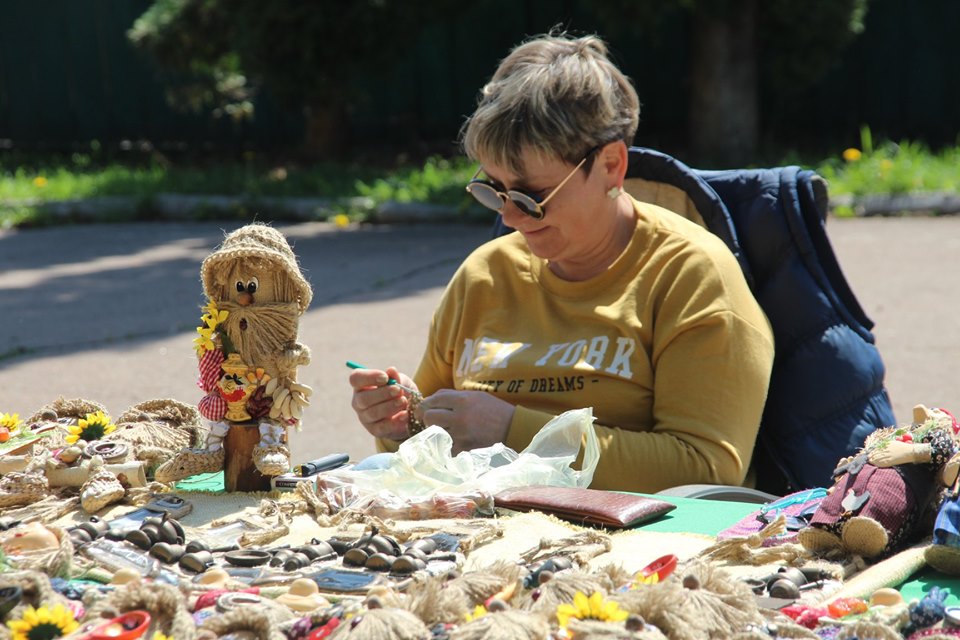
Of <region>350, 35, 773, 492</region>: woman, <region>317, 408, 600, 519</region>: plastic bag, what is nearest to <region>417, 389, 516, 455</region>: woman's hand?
<region>350, 35, 773, 492</region>: woman

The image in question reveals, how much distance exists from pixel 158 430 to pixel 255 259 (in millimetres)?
460

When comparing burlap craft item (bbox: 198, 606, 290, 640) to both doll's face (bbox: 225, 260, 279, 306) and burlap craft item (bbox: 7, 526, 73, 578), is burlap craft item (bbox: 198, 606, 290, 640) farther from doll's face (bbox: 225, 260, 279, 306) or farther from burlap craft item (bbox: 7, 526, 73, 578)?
doll's face (bbox: 225, 260, 279, 306)

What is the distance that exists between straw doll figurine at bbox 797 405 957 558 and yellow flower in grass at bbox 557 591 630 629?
43cm

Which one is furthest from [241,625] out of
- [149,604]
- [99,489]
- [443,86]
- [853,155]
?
[443,86]

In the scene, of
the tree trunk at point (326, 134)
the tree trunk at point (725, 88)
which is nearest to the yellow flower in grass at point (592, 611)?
the tree trunk at point (725, 88)

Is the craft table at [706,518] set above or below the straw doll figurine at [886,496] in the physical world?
below

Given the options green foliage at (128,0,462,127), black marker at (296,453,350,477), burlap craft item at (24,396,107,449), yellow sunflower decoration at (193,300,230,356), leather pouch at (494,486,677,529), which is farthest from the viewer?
green foliage at (128,0,462,127)

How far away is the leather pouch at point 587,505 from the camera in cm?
187

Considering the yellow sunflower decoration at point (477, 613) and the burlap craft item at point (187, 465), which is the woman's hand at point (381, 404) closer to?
the burlap craft item at point (187, 465)

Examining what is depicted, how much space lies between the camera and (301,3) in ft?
29.0

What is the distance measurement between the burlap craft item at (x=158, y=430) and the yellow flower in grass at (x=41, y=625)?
2.26ft

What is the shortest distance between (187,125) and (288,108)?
8.54 ft

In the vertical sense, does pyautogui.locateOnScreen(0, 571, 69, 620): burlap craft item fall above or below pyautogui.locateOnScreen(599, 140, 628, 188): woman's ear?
below

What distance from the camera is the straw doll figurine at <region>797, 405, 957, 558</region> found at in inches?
64.6
